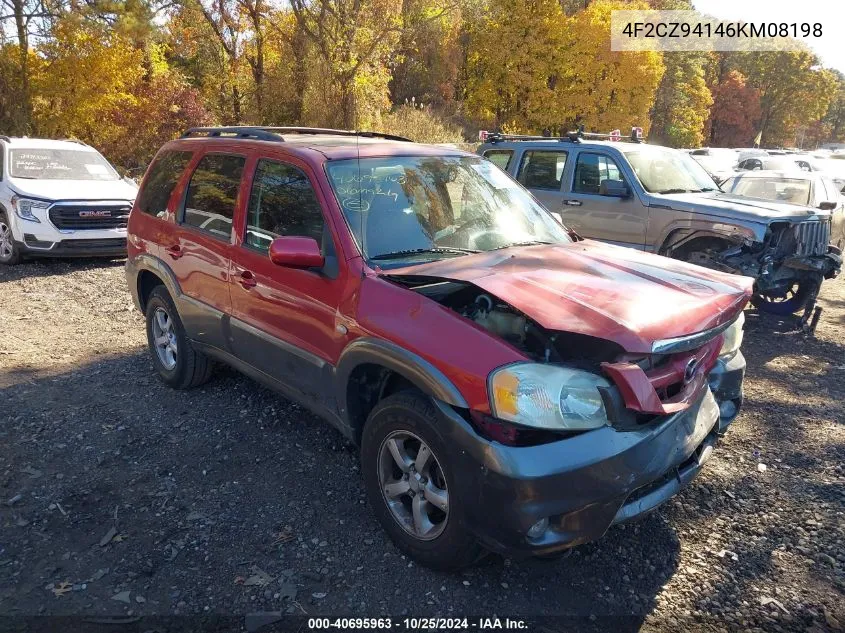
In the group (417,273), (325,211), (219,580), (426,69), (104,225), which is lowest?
(219,580)

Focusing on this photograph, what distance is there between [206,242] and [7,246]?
6.88 m

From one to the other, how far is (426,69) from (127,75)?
25.3 meters

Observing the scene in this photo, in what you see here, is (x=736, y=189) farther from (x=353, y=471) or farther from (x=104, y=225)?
(x=104, y=225)

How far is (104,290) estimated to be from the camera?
8.27 meters

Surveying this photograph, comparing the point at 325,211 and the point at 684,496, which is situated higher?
the point at 325,211

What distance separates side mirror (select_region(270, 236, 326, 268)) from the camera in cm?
324

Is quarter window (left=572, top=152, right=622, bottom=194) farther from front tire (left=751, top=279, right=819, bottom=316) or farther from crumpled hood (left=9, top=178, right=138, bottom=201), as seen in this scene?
crumpled hood (left=9, top=178, right=138, bottom=201)

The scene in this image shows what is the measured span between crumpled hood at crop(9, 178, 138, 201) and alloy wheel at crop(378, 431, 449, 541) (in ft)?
26.2

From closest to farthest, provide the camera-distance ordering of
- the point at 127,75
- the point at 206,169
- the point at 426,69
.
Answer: the point at 206,169 < the point at 127,75 < the point at 426,69

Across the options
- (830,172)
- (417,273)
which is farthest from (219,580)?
(830,172)

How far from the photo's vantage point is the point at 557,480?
8.08ft

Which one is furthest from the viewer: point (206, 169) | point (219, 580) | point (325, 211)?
point (206, 169)

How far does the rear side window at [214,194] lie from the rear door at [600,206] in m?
4.96

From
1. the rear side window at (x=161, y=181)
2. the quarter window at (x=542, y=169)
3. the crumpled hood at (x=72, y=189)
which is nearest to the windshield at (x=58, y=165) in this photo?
the crumpled hood at (x=72, y=189)
